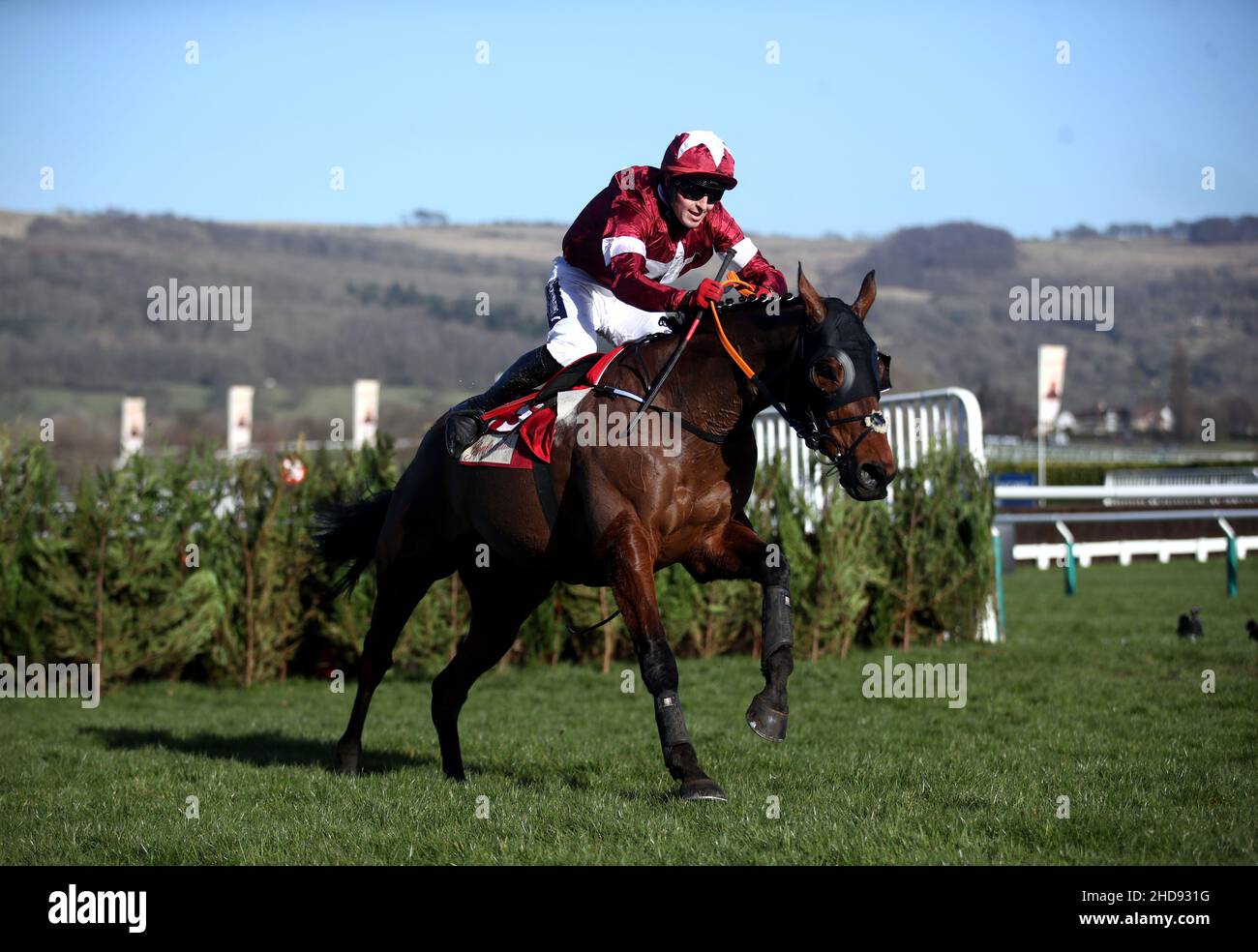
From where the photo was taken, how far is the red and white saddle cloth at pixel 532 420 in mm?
6082

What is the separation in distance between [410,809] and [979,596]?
821 cm

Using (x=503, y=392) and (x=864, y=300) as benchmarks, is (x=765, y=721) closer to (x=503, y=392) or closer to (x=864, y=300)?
(x=864, y=300)

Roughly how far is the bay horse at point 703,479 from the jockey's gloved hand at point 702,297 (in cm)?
16

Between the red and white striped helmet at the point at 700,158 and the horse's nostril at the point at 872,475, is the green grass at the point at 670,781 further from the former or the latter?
the red and white striped helmet at the point at 700,158

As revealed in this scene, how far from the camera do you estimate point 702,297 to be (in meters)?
5.69

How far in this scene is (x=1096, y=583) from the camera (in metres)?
20.2

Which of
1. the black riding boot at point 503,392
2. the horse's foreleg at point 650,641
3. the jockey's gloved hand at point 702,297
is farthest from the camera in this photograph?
the black riding boot at point 503,392

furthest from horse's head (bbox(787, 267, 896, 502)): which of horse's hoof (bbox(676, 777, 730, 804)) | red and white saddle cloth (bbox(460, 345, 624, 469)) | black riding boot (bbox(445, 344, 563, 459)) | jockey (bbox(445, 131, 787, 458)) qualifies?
black riding boot (bbox(445, 344, 563, 459))

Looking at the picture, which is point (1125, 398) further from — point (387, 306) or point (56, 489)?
point (56, 489)

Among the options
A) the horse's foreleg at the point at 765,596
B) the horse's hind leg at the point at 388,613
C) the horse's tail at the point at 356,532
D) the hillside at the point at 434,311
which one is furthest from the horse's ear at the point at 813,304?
the hillside at the point at 434,311

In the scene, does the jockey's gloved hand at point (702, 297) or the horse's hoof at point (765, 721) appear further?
the jockey's gloved hand at point (702, 297)

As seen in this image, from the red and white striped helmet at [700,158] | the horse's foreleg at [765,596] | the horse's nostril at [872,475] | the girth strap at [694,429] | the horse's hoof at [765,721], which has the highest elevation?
the red and white striped helmet at [700,158]

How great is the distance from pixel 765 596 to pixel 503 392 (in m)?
1.86
